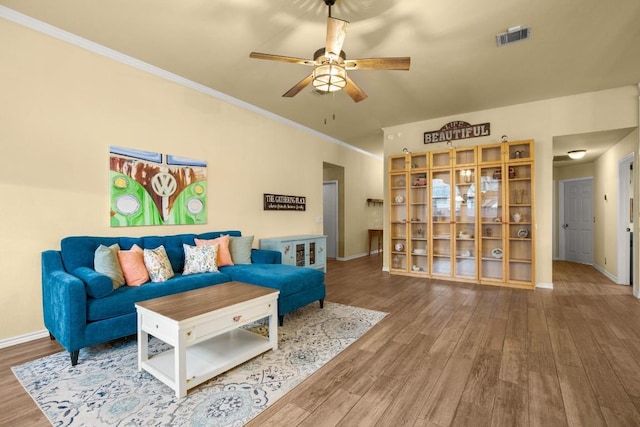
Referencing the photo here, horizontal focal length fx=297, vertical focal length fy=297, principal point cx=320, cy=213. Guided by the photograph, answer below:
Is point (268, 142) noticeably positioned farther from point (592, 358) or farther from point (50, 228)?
point (592, 358)

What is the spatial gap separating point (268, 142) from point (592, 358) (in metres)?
4.80

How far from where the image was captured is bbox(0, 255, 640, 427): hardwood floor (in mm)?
1725

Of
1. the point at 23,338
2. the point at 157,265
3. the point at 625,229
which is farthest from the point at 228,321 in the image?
the point at 625,229

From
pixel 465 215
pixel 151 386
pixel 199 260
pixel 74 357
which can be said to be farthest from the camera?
pixel 465 215

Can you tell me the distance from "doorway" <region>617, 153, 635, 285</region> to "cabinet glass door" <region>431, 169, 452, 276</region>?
264 cm

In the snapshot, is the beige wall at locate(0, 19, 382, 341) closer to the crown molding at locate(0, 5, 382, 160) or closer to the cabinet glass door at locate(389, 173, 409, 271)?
the crown molding at locate(0, 5, 382, 160)

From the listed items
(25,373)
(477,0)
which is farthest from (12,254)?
(477,0)

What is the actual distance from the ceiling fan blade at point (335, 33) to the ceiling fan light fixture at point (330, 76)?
0.10m

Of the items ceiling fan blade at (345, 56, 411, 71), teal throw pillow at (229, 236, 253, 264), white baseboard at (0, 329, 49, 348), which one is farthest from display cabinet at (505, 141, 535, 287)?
white baseboard at (0, 329, 49, 348)

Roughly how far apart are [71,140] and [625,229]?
25.6ft

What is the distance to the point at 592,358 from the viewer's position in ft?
7.85

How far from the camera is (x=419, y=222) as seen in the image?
224 inches

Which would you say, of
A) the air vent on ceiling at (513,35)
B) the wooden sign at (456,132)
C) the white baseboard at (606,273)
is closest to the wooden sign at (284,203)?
the wooden sign at (456,132)

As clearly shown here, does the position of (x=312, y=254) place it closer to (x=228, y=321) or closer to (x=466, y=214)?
(x=466, y=214)
